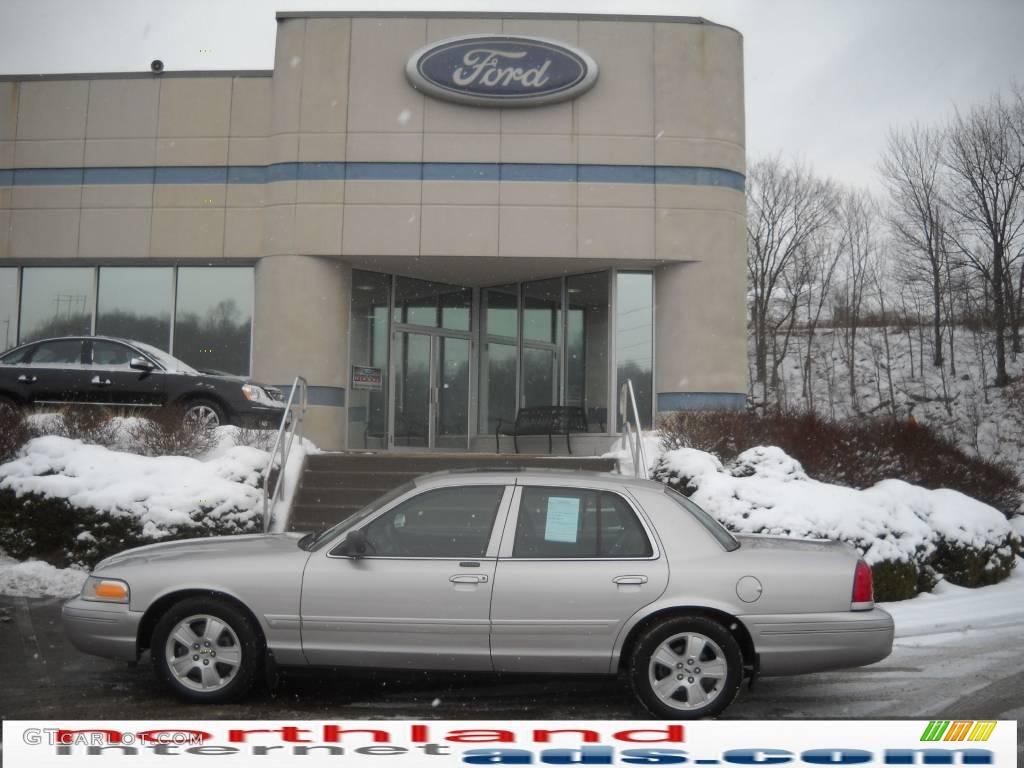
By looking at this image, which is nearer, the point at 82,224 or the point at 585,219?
the point at 585,219

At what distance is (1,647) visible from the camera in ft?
23.9

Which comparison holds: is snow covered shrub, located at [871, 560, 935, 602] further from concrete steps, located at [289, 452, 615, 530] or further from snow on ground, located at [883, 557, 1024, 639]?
concrete steps, located at [289, 452, 615, 530]

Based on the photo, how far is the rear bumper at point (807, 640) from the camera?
5496 millimetres

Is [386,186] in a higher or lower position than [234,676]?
higher

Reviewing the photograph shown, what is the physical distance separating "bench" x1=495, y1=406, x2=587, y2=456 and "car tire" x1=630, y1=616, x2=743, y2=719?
11.5 m

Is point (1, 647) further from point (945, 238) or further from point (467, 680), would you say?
point (945, 238)

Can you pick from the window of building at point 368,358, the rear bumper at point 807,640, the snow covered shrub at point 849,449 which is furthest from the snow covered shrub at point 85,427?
the rear bumper at point 807,640

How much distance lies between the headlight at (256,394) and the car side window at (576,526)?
8.34 meters

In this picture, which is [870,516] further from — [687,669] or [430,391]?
[430,391]

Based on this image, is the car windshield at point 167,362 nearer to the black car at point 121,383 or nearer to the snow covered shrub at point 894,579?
the black car at point 121,383

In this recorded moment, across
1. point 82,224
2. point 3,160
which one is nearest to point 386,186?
point 82,224
